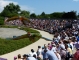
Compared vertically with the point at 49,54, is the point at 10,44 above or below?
below

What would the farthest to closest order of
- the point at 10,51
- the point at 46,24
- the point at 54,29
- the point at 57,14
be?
the point at 57,14 < the point at 46,24 < the point at 54,29 < the point at 10,51

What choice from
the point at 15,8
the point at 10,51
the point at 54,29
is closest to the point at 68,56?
the point at 10,51

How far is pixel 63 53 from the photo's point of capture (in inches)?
440

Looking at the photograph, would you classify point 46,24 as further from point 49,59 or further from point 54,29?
point 49,59

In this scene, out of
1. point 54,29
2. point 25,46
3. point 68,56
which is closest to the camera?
point 68,56

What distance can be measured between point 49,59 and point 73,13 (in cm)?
5476

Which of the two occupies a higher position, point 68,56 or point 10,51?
point 68,56

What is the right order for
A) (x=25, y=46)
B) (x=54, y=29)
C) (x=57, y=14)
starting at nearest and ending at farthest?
(x=25, y=46), (x=54, y=29), (x=57, y=14)

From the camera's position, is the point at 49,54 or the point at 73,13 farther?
the point at 73,13

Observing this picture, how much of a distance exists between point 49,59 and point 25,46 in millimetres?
14620

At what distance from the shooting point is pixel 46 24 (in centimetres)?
4319

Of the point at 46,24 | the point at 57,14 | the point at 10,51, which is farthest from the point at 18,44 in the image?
the point at 57,14

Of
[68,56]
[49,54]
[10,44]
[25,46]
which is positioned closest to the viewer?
[49,54]

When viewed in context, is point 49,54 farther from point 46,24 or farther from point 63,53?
point 46,24
